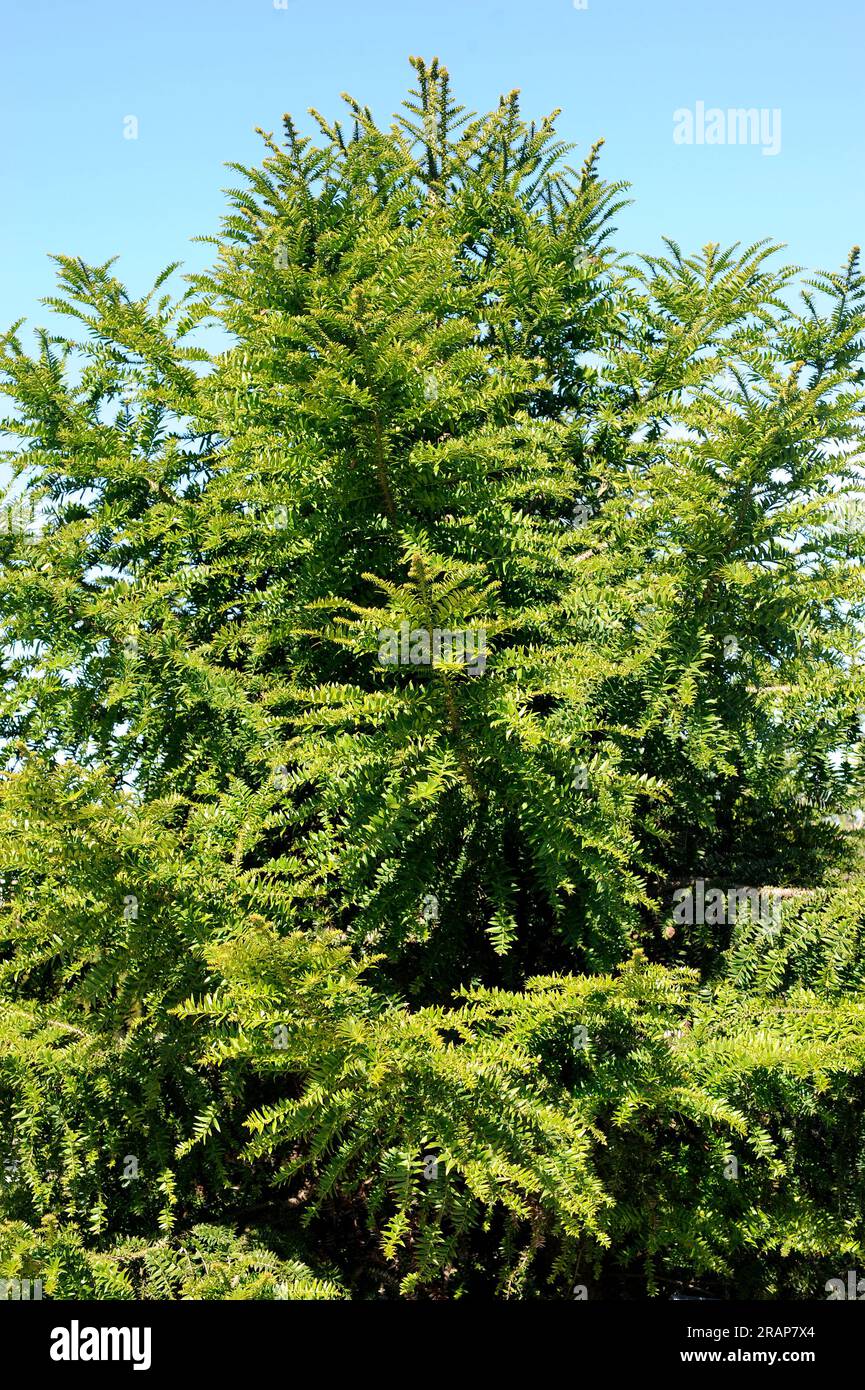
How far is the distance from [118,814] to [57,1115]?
3.67ft

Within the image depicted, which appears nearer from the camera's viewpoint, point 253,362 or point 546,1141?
point 546,1141

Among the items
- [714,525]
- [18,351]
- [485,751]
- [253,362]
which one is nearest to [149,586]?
[253,362]

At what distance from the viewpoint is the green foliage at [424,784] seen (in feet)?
9.88

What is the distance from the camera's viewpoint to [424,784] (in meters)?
2.94

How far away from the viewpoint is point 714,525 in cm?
387

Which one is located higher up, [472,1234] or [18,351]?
[18,351]

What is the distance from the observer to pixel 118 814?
A: 10.0ft

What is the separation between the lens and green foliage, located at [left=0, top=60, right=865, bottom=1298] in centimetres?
301

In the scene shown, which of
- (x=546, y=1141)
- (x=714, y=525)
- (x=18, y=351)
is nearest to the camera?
(x=546, y=1141)
